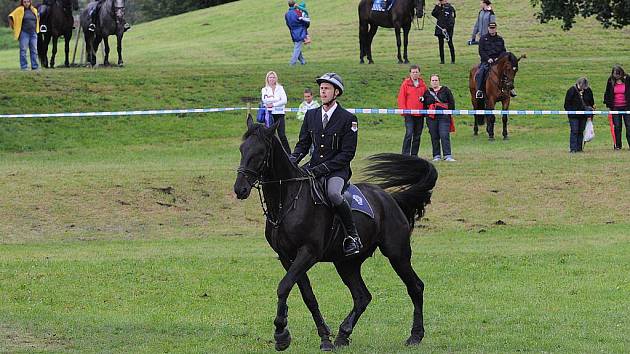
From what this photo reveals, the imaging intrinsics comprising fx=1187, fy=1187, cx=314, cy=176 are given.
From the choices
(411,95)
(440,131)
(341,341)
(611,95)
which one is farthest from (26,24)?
(341,341)

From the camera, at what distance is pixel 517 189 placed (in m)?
23.5

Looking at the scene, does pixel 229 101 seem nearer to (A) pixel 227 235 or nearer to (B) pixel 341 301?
(A) pixel 227 235

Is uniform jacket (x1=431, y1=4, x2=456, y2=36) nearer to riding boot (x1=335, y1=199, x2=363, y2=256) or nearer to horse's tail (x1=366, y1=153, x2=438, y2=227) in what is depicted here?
horse's tail (x1=366, y1=153, x2=438, y2=227)

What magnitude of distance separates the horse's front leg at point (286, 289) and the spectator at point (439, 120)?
49.3 feet

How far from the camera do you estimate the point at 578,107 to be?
28.1 metres

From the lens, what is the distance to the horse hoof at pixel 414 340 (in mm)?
11812

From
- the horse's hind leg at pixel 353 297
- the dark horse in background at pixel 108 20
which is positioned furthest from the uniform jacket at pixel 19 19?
the horse's hind leg at pixel 353 297

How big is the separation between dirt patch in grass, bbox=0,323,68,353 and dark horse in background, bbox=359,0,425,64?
26539 mm

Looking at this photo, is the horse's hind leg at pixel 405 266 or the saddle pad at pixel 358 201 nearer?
the saddle pad at pixel 358 201

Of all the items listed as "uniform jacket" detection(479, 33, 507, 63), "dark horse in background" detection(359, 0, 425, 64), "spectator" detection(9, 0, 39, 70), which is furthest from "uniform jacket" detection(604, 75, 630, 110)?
"spectator" detection(9, 0, 39, 70)

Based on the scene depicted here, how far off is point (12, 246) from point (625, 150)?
15.1 meters

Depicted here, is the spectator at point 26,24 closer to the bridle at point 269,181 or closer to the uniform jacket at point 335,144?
the uniform jacket at point 335,144

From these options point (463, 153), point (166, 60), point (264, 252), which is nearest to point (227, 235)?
point (264, 252)

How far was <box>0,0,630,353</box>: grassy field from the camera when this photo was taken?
1285 cm
